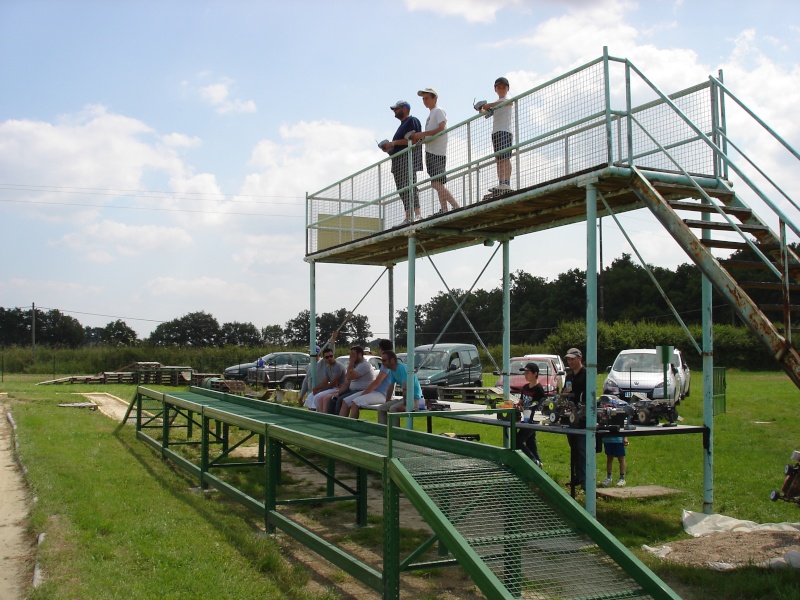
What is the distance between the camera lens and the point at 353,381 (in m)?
12.8

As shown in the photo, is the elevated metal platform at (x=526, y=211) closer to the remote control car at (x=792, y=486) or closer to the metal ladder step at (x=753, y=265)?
the metal ladder step at (x=753, y=265)

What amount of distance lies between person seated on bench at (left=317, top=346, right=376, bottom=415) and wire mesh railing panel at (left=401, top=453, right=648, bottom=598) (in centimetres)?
722

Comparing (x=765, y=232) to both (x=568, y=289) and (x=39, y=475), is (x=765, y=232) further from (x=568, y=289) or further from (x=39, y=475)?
(x=568, y=289)

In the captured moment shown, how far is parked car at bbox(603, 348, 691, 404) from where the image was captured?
2211 cm

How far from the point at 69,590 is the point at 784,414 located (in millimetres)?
19489

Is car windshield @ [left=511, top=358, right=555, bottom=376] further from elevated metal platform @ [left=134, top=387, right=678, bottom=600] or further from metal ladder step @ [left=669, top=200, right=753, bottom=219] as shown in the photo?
elevated metal platform @ [left=134, top=387, right=678, bottom=600]

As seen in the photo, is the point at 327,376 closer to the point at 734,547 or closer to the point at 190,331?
the point at 734,547

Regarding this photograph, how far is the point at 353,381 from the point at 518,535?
8.29 metres

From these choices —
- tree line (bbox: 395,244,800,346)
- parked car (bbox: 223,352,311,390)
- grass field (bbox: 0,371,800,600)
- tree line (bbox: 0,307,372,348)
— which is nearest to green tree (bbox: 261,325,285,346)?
tree line (bbox: 0,307,372,348)

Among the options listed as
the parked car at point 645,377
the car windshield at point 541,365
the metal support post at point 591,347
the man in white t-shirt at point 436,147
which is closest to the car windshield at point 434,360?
the car windshield at point 541,365

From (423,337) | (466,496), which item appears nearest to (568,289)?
(423,337)

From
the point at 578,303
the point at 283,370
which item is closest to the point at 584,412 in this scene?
the point at 283,370

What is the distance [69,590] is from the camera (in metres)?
5.54

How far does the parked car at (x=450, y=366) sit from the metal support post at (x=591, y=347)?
16434 mm
